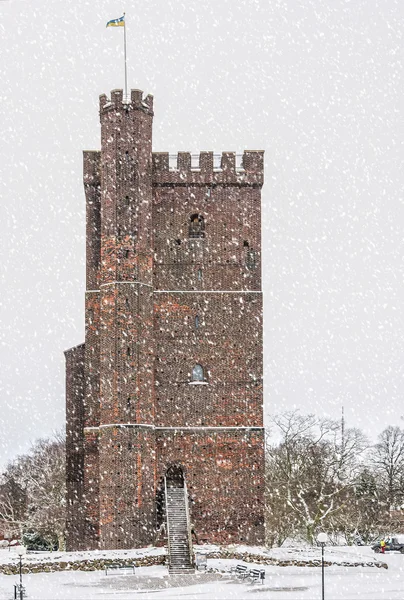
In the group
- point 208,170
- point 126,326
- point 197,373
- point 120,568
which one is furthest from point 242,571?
point 208,170

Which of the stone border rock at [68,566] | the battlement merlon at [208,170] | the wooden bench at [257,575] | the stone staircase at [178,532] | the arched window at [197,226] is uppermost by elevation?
the battlement merlon at [208,170]

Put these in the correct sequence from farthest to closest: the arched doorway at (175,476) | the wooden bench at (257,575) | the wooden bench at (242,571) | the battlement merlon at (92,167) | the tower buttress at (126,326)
→ the battlement merlon at (92,167) → the arched doorway at (175,476) → the tower buttress at (126,326) → the wooden bench at (242,571) → the wooden bench at (257,575)

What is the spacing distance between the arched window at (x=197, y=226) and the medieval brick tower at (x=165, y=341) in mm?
85

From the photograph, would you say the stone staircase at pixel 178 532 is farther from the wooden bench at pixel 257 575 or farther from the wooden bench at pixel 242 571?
the wooden bench at pixel 257 575

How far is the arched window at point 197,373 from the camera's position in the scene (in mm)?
51459

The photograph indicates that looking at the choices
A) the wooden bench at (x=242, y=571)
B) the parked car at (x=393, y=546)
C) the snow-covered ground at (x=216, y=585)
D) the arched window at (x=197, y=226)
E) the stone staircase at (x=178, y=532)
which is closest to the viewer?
the snow-covered ground at (x=216, y=585)

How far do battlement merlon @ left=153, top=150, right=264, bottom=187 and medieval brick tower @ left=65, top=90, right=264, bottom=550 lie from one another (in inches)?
2.2

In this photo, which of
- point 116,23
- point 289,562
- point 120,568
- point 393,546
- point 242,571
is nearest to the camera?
point 242,571

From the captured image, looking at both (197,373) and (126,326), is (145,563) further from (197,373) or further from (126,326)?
(126,326)

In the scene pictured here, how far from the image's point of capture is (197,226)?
52594 millimetres

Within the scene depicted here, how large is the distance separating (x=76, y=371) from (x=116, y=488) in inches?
278

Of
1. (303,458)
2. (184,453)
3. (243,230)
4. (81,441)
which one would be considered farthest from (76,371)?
(303,458)

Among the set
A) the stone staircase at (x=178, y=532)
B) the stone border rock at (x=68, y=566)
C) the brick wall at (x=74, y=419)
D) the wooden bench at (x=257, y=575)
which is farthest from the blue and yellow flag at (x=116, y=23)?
the wooden bench at (x=257, y=575)

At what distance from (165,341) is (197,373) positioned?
207 cm
